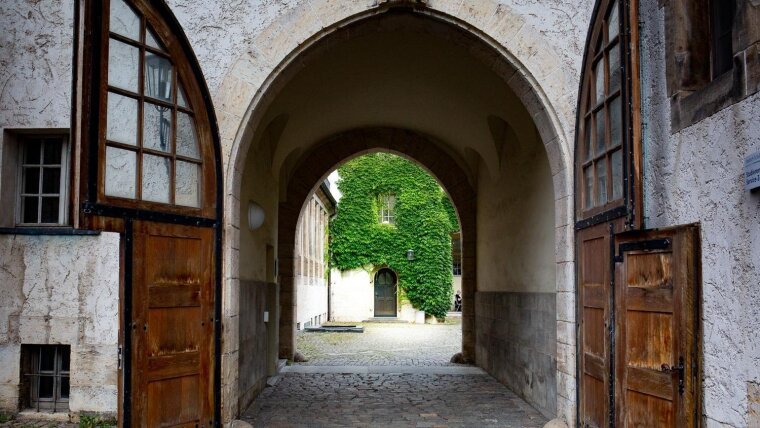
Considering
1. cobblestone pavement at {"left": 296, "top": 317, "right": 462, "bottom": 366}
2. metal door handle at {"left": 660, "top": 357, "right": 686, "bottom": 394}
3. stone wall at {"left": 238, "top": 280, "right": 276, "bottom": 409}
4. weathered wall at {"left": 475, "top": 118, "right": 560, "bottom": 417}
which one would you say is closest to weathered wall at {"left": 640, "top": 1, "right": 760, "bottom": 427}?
metal door handle at {"left": 660, "top": 357, "right": 686, "bottom": 394}

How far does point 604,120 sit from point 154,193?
3531mm

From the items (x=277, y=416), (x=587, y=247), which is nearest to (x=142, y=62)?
(x=587, y=247)

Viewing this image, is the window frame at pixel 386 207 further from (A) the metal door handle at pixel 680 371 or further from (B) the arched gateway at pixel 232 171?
(A) the metal door handle at pixel 680 371

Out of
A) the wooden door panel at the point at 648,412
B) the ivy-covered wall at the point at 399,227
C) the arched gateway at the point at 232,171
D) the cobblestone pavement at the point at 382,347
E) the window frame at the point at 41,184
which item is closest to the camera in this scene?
the wooden door panel at the point at 648,412

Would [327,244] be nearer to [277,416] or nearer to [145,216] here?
[277,416]

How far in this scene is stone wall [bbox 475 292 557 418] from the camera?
800 centimetres

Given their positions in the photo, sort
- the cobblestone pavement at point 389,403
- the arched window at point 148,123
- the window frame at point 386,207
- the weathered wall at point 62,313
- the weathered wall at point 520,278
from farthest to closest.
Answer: the window frame at point 386,207, the weathered wall at point 520,278, the cobblestone pavement at point 389,403, the weathered wall at point 62,313, the arched window at point 148,123

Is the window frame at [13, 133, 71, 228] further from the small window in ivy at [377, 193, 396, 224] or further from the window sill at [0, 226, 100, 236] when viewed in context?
the small window in ivy at [377, 193, 396, 224]

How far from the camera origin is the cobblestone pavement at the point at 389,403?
779cm

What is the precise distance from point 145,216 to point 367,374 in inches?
269

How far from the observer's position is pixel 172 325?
5.67 metres

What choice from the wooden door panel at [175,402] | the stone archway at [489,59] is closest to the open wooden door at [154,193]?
the wooden door panel at [175,402]

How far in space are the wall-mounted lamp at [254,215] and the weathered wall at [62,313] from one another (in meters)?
2.15

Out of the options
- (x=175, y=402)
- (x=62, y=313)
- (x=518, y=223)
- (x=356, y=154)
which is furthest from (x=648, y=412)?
(x=356, y=154)
